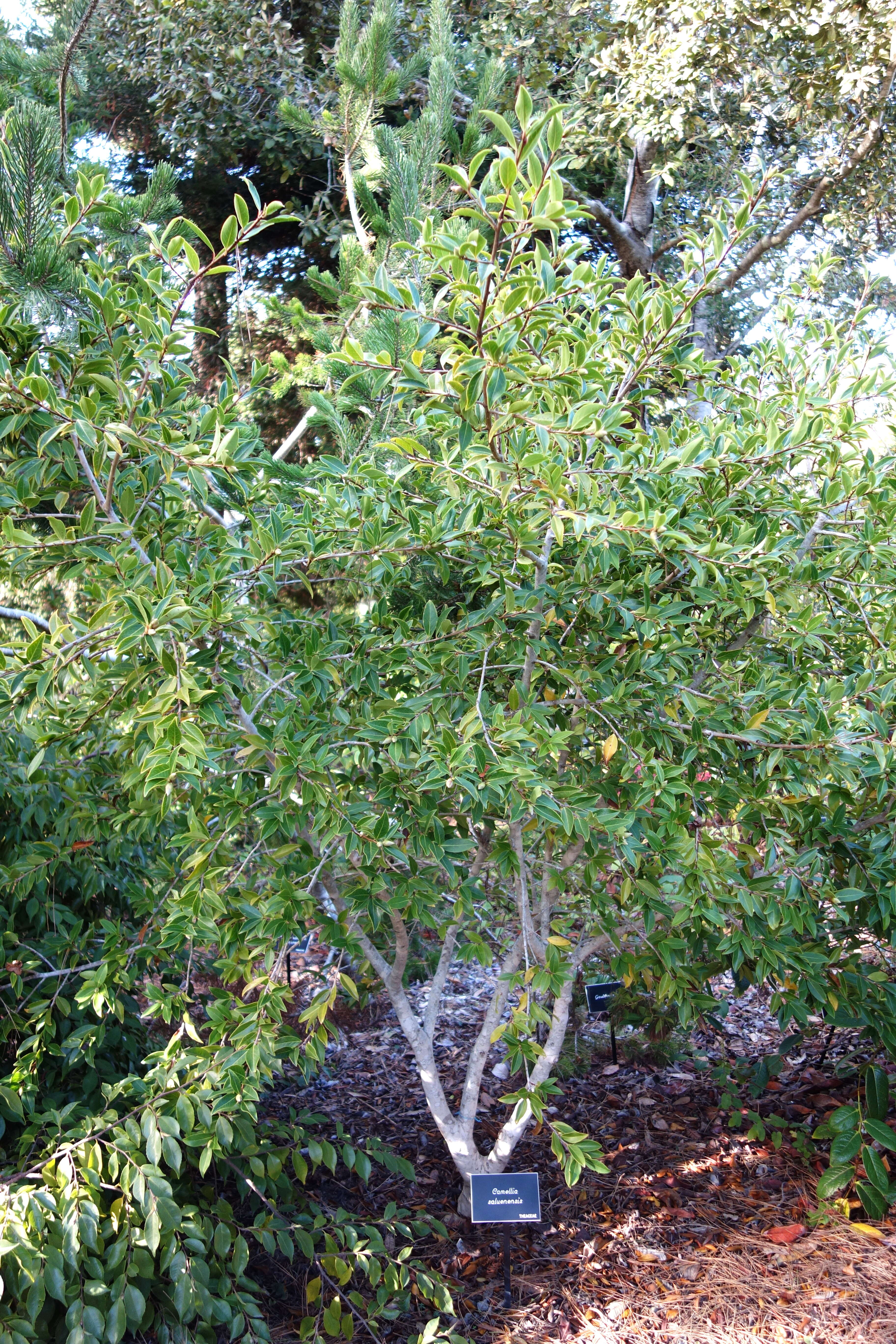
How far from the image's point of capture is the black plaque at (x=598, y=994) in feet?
10.8

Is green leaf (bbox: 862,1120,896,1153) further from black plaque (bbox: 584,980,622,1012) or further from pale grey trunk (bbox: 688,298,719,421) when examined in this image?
pale grey trunk (bbox: 688,298,719,421)

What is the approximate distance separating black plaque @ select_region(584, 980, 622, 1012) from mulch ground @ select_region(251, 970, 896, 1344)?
446mm

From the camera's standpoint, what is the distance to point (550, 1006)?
3.61 meters

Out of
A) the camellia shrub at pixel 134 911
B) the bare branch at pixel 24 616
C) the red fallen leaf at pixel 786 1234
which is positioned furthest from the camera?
the red fallen leaf at pixel 786 1234

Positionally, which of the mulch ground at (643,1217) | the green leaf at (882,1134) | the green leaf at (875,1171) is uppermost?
the green leaf at (882,1134)

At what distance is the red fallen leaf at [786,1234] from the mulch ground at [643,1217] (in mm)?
12

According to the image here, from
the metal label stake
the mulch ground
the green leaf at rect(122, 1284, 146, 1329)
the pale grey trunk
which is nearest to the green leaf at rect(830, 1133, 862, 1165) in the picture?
the mulch ground

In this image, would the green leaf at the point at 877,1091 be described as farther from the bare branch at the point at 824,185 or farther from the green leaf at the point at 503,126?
the bare branch at the point at 824,185

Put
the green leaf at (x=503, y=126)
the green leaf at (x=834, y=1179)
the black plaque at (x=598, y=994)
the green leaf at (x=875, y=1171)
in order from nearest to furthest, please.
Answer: the green leaf at (x=503, y=126) → the green leaf at (x=875, y=1171) → the green leaf at (x=834, y=1179) → the black plaque at (x=598, y=994)

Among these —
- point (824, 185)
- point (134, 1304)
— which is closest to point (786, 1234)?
point (134, 1304)

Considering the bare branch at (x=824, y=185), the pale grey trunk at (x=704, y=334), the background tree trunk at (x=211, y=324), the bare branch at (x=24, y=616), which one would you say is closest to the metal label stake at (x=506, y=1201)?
the bare branch at (x=24, y=616)

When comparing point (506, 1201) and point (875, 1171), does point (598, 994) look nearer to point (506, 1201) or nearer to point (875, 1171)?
point (506, 1201)

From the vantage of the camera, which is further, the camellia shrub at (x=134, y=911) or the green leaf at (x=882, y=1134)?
the green leaf at (x=882, y=1134)

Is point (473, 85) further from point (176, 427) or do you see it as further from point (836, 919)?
point (836, 919)
